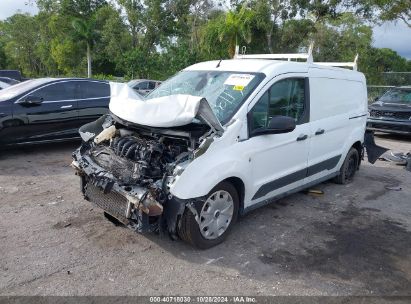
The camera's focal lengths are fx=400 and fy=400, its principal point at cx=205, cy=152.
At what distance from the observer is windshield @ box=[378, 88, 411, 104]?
13039 mm

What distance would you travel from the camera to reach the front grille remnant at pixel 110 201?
396cm

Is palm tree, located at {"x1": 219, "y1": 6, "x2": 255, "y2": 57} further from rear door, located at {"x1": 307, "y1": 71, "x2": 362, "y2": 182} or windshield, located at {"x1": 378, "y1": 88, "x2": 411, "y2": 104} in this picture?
rear door, located at {"x1": 307, "y1": 71, "x2": 362, "y2": 182}

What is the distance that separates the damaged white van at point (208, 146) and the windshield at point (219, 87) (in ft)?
0.04

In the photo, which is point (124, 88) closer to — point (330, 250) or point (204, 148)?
point (204, 148)

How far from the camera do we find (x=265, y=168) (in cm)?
465

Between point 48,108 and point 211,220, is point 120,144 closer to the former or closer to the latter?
point 211,220

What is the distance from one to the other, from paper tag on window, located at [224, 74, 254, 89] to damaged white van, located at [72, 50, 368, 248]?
12 mm

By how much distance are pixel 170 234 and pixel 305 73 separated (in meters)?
2.81

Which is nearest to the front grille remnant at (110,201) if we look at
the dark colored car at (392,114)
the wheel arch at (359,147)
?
the wheel arch at (359,147)

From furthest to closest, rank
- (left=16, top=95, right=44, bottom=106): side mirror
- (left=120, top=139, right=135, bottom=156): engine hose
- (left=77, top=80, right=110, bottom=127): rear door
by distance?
(left=77, top=80, right=110, bottom=127): rear door
(left=16, top=95, right=44, bottom=106): side mirror
(left=120, top=139, right=135, bottom=156): engine hose

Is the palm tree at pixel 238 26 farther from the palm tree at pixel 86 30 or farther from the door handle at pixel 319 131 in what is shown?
the door handle at pixel 319 131

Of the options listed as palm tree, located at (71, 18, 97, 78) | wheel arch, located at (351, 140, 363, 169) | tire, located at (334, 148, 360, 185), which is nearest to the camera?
tire, located at (334, 148, 360, 185)

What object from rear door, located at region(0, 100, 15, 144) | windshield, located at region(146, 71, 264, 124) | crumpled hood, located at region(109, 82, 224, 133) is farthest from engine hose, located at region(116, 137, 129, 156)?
rear door, located at region(0, 100, 15, 144)

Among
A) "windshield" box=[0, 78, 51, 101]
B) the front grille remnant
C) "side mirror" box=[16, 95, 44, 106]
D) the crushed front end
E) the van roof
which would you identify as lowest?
the front grille remnant
